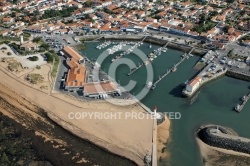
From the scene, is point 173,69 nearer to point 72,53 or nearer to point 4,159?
point 72,53

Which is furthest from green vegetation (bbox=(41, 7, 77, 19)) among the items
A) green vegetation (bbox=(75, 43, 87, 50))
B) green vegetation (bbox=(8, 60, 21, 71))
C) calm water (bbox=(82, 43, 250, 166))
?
green vegetation (bbox=(8, 60, 21, 71))

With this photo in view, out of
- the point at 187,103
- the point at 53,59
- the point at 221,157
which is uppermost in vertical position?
the point at 53,59

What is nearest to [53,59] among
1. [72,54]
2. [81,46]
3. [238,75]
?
[72,54]

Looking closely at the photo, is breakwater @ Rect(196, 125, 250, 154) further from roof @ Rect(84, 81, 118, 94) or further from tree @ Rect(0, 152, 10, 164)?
tree @ Rect(0, 152, 10, 164)

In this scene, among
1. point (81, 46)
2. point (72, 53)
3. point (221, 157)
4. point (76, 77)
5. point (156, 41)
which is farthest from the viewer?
point (156, 41)

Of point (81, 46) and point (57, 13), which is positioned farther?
point (57, 13)

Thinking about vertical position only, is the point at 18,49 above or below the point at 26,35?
below

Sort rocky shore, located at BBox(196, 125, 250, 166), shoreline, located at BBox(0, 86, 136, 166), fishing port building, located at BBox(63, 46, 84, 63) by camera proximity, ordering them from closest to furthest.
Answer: shoreline, located at BBox(0, 86, 136, 166), rocky shore, located at BBox(196, 125, 250, 166), fishing port building, located at BBox(63, 46, 84, 63)

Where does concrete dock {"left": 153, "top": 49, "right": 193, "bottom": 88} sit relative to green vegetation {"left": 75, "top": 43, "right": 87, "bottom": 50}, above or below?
below
